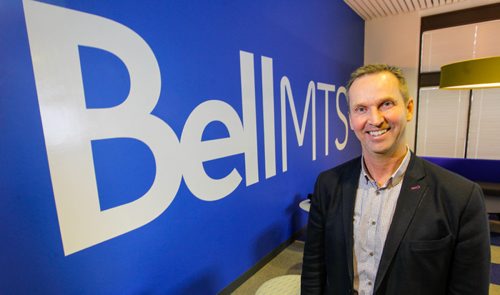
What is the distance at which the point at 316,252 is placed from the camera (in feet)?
3.74

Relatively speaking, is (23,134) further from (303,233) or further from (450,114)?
(450,114)

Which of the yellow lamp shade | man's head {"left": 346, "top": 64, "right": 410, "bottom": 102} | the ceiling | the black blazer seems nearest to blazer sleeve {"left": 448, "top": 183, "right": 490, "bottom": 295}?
the black blazer

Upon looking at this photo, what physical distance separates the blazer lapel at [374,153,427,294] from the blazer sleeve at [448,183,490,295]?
0.46 ft

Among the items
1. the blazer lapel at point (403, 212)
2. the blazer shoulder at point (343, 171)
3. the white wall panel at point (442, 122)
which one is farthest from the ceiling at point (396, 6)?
the blazer lapel at point (403, 212)

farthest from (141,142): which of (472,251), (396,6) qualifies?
(396,6)

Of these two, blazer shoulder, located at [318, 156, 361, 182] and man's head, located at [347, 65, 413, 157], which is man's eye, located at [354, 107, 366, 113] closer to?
man's head, located at [347, 65, 413, 157]

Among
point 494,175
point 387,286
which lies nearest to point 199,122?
point 387,286

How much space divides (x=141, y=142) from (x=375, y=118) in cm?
127

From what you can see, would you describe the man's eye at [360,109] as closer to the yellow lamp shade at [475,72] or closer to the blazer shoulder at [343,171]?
the blazer shoulder at [343,171]

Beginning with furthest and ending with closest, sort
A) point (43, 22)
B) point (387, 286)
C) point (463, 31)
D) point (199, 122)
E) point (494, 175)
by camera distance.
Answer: point (463, 31)
point (494, 175)
point (199, 122)
point (43, 22)
point (387, 286)

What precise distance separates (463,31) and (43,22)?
5588 mm

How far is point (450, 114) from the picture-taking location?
14.8 ft

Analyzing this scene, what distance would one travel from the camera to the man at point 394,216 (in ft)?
2.84

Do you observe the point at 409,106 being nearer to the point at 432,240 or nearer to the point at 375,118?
the point at 375,118
